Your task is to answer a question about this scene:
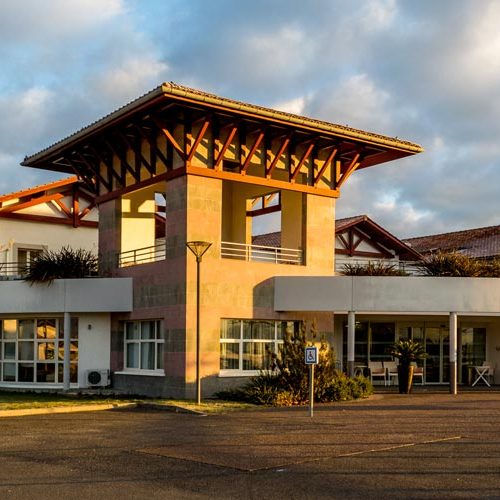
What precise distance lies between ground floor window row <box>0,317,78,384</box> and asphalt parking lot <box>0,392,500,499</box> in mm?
7687

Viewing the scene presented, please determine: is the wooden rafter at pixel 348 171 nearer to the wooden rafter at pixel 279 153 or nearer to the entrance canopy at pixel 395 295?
the wooden rafter at pixel 279 153

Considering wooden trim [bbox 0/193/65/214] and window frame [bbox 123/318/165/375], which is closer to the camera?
window frame [bbox 123/318/165/375]

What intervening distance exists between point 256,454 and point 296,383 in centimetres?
886

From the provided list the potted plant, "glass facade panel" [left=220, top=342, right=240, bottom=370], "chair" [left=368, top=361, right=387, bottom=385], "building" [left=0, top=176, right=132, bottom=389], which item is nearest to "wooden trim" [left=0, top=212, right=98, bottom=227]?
"building" [left=0, top=176, right=132, bottom=389]

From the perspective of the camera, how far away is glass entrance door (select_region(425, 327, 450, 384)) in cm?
2944

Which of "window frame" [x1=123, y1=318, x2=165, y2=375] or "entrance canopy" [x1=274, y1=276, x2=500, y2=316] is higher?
"entrance canopy" [x1=274, y1=276, x2=500, y2=316]

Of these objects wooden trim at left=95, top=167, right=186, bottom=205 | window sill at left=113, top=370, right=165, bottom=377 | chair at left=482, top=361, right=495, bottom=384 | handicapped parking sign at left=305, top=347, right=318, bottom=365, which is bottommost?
chair at left=482, top=361, right=495, bottom=384

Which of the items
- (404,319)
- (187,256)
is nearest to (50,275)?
(187,256)

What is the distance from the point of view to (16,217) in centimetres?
3253

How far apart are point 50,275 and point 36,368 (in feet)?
10.6

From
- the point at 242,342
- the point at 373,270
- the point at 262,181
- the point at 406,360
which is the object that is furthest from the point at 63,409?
the point at 373,270

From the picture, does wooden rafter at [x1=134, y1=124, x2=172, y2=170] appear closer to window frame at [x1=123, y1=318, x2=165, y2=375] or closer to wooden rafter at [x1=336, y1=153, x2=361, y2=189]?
window frame at [x1=123, y1=318, x2=165, y2=375]

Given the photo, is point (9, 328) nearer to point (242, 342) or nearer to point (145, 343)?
point (145, 343)

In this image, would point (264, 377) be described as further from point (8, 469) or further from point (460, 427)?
point (8, 469)
